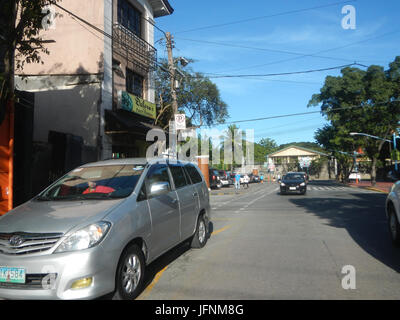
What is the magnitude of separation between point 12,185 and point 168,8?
15.4 m

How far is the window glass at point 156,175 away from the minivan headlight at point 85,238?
1295 mm

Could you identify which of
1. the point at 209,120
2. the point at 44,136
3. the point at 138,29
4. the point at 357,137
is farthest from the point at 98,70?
the point at 357,137

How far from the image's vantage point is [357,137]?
37.0 metres

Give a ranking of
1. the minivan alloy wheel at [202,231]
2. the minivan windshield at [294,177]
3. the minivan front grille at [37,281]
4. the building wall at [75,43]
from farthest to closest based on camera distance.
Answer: the minivan windshield at [294,177] < the building wall at [75,43] < the minivan alloy wheel at [202,231] < the minivan front grille at [37,281]

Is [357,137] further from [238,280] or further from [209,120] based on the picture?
[238,280]

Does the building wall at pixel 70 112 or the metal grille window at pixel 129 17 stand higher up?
the metal grille window at pixel 129 17

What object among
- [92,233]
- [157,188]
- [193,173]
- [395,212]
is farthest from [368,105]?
[92,233]

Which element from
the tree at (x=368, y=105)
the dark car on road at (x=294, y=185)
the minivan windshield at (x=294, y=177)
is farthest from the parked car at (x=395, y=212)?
the tree at (x=368, y=105)

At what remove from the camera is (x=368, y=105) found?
36.4 m

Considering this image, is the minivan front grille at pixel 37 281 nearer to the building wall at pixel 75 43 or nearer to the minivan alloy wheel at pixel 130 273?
the minivan alloy wheel at pixel 130 273

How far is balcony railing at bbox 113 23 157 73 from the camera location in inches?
622

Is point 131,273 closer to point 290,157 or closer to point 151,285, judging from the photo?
point 151,285

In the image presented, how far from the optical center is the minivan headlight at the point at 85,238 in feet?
11.9

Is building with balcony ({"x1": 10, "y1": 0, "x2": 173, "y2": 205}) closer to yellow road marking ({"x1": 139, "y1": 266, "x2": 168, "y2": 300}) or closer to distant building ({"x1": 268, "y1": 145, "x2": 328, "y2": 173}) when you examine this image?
yellow road marking ({"x1": 139, "y1": 266, "x2": 168, "y2": 300})
